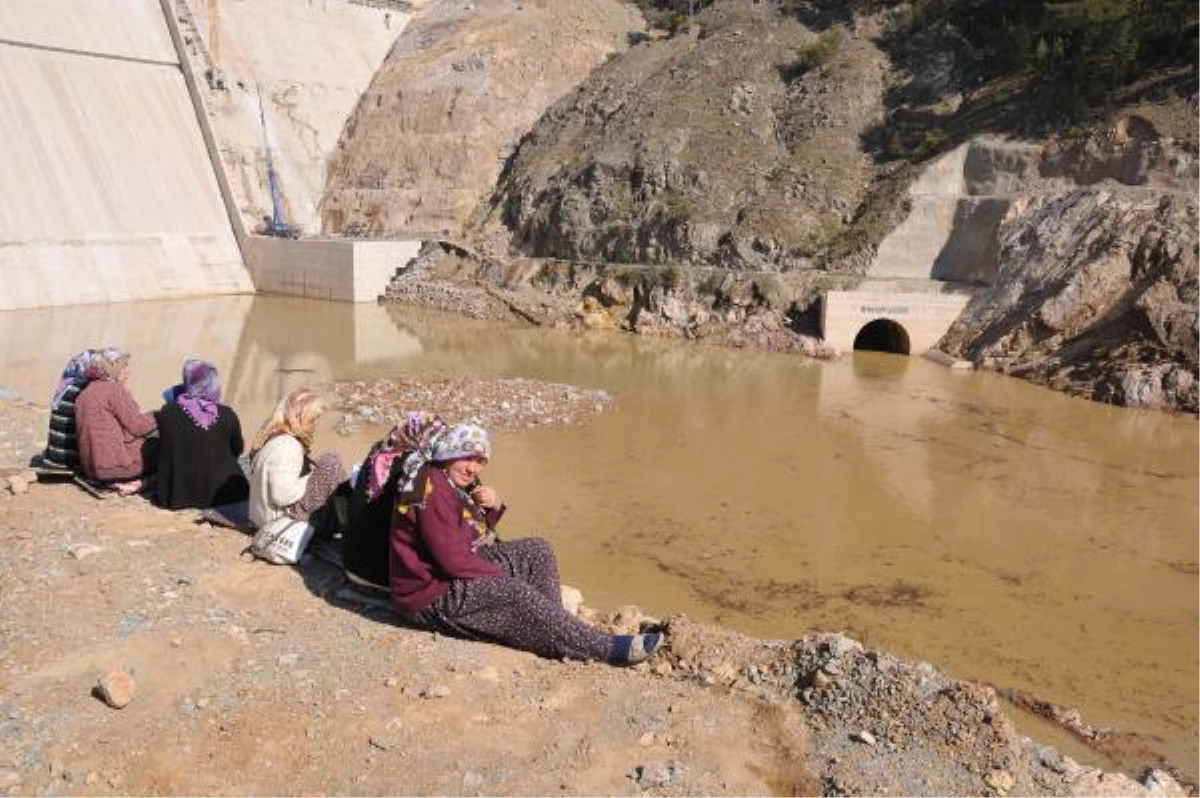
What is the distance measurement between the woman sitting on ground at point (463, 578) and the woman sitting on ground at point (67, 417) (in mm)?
3574

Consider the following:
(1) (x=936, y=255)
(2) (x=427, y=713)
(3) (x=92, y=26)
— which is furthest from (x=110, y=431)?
(3) (x=92, y=26)

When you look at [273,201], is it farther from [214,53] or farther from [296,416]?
[296,416]

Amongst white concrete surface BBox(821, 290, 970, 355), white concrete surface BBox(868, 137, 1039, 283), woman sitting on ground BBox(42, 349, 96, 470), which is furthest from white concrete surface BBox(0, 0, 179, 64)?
woman sitting on ground BBox(42, 349, 96, 470)

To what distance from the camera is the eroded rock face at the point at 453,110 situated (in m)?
34.9

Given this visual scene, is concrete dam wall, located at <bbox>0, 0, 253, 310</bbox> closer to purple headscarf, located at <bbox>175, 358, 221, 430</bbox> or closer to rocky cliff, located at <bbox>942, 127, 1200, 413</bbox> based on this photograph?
purple headscarf, located at <bbox>175, 358, 221, 430</bbox>

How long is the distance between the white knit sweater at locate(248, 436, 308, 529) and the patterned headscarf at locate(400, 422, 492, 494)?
1382 millimetres

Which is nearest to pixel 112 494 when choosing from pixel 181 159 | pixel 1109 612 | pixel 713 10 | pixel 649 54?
pixel 1109 612

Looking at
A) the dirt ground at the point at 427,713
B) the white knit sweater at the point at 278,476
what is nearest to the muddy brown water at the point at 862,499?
the dirt ground at the point at 427,713

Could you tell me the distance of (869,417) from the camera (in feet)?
52.1

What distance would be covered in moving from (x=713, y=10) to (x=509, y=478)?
1195 inches

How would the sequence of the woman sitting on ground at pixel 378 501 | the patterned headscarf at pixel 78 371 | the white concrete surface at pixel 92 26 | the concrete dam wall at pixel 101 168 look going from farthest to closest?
the white concrete surface at pixel 92 26
the concrete dam wall at pixel 101 168
the patterned headscarf at pixel 78 371
the woman sitting on ground at pixel 378 501

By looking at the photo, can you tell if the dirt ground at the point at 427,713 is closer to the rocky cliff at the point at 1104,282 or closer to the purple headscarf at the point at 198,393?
the purple headscarf at the point at 198,393

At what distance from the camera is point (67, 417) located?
708 centimetres

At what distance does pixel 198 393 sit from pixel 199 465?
0.55 m
